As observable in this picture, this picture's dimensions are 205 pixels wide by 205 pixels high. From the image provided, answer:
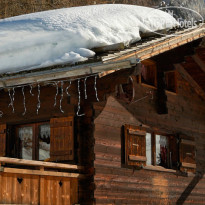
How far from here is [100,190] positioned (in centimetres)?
1094

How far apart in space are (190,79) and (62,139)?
5.46m

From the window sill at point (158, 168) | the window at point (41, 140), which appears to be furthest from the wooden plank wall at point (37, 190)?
the window sill at point (158, 168)

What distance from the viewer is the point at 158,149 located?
13.1m

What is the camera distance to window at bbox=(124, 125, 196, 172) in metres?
11.8

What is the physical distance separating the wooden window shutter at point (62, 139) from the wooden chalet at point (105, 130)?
23mm

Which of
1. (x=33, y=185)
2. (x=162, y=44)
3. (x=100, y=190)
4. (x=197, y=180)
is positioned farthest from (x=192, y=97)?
(x=33, y=185)

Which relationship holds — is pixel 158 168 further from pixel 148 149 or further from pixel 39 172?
pixel 39 172

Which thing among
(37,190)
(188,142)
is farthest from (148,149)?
(37,190)

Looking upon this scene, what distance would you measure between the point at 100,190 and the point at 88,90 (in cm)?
229

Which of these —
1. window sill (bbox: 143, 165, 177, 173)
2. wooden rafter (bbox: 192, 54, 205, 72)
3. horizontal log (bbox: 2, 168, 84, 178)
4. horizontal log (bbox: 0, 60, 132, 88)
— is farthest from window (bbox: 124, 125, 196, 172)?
horizontal log (bbox: 0, 60, 132, 88)

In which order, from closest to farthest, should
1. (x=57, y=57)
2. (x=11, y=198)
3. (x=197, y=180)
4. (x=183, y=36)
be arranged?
(x=11, y=198) → (x=57, y=57) → (x=183, y=36) → (x=197, y=180)

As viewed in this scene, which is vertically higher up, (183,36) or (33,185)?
(183,36)

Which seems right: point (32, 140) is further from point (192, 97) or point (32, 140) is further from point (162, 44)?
point (192, 97)

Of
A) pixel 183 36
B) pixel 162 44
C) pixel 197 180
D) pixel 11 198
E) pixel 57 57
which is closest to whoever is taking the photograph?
pixel 11 198
